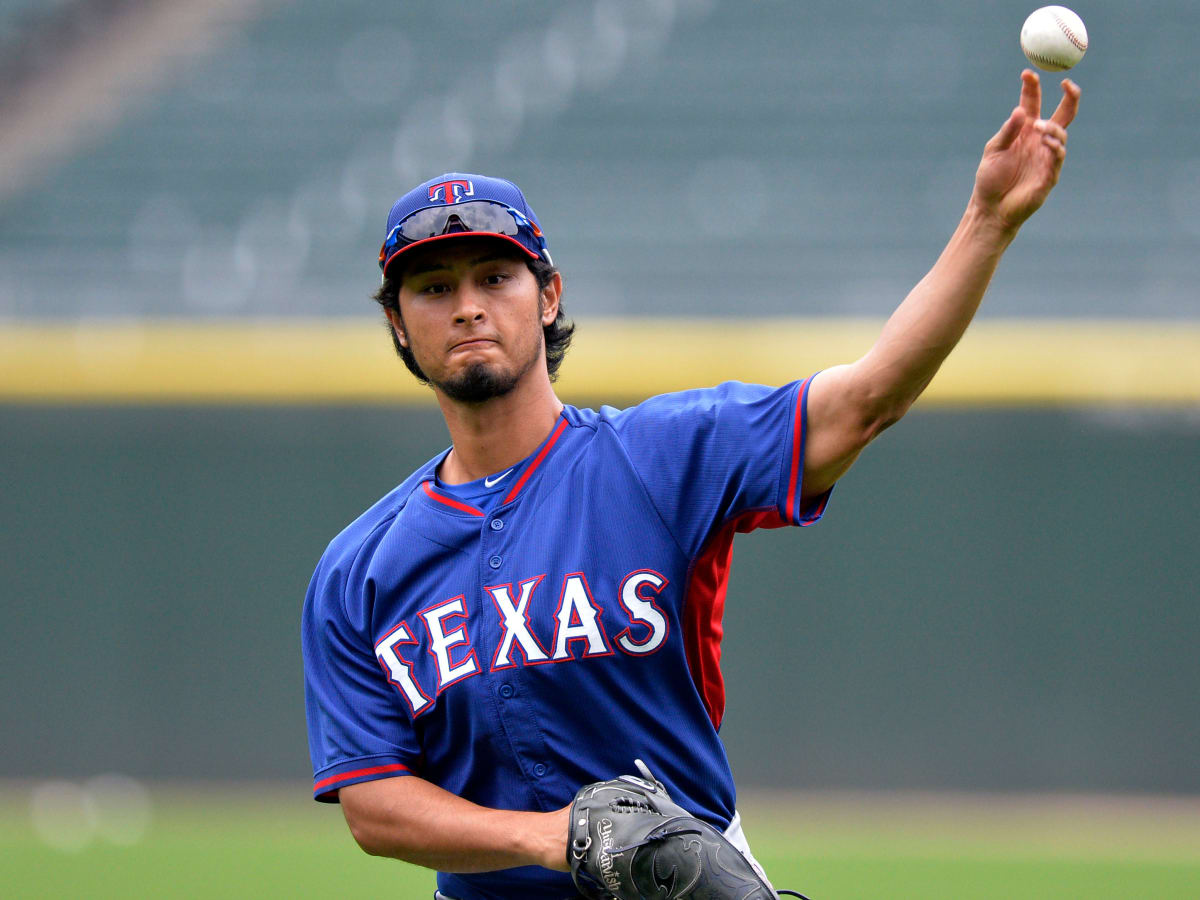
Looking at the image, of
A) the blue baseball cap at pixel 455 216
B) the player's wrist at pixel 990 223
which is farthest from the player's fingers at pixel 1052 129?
the blue baseball cap at pixel 455 216

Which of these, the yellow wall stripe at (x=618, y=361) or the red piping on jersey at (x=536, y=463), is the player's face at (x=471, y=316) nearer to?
the red piping on jersey at (x=536, y=463)

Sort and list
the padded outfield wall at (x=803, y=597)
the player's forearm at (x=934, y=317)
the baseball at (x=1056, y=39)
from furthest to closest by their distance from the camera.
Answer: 1. the padded outfield wall at (x=803, y=597)
2. the baseball at (x=1056, y=39)
3. the player's forearm at (x=934, y=317)

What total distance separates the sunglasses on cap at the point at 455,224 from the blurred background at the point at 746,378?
15.5 feet

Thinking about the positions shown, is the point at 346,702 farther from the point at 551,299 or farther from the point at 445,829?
the point at 551,299

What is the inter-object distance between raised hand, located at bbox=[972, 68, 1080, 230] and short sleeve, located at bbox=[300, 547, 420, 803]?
1.11m

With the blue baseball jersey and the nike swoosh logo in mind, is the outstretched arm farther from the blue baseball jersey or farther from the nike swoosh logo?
the nike swoosh logo

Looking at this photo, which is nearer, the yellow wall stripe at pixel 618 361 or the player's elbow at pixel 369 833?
the player's elbow at pixel 369 833

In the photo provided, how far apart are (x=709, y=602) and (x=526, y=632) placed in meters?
0.28

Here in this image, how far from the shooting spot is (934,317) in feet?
6.24

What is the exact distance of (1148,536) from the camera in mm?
6965

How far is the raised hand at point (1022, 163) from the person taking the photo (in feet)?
6.27

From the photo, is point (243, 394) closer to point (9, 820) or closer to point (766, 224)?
point (9, 820)

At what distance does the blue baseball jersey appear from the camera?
2.07m

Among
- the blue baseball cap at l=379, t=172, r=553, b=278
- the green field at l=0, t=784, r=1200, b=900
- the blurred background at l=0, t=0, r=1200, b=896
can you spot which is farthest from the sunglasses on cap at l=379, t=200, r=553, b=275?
the blurred background at l=0, t=0, r=1200, b=896
